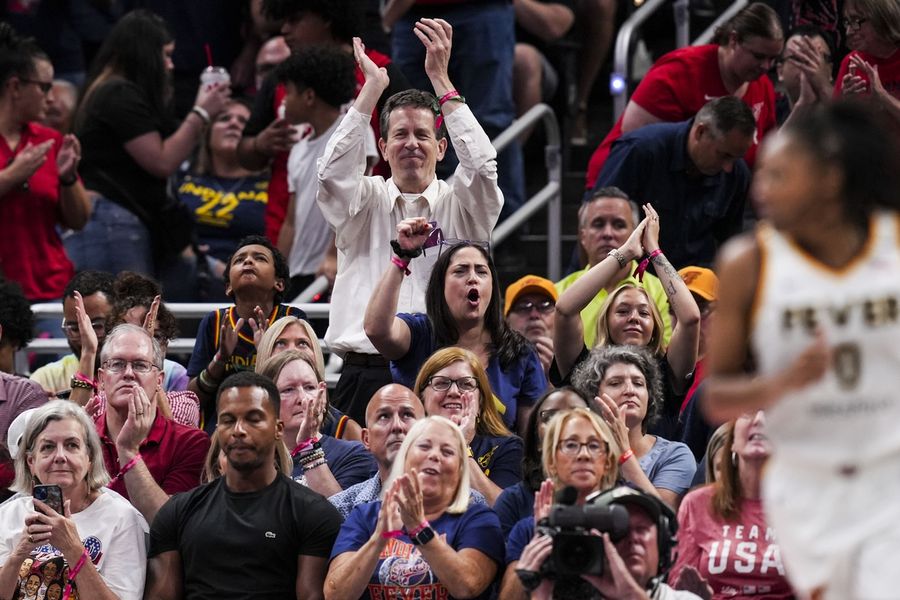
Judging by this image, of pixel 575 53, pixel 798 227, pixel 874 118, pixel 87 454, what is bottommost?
pixel 87 454

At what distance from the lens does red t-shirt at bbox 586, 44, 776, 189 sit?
951cm

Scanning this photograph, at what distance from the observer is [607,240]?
334 inches

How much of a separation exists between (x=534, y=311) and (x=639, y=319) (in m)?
0.73

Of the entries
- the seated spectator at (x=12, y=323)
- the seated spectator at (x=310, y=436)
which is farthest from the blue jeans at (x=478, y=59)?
the seated spectator at (x=310, y=436)

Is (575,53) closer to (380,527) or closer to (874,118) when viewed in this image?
(380,527)

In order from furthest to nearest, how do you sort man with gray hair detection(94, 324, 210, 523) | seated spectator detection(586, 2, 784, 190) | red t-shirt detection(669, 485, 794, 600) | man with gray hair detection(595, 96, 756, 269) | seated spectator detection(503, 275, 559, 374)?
seated spectator detection(586, 2, 784, 190)
man with gray hair detection(595, 96, 756, 269)
seated spectator detection(503, 275, 559, 374)
man with gray hair detection(94, 324, 210, 523)
red t-shirt detection(669, 485, 794, 600)

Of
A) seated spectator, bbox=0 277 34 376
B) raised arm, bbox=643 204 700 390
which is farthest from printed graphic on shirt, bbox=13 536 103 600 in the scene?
raised arm, bbox=643 204 700 390

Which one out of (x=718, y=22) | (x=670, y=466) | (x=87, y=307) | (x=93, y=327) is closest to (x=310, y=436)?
(x=670, y=466)

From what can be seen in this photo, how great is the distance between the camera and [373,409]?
22.9 ft

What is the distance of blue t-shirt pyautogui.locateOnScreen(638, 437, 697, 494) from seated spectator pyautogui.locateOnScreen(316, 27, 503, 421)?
1173 mm

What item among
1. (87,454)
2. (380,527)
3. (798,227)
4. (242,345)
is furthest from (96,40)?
(798,227)

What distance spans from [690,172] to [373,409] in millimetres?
2787

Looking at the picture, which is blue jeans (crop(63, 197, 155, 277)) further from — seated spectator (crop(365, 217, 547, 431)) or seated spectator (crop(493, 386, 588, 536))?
seated spectator (crop(493, 386, 588, 536))

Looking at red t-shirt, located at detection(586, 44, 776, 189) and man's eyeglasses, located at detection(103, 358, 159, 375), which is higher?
red t-shirt, located at detection(586, 44, 776, 189)
